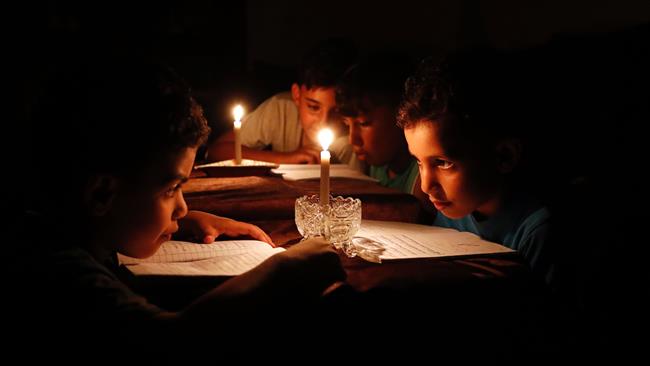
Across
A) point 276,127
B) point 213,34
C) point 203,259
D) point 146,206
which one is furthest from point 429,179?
point 213,34

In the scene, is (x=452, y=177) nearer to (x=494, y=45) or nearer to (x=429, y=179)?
(x=429, y=179)

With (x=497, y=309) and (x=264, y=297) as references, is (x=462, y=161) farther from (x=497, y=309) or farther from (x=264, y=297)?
(x=264, y=297)

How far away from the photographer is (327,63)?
107 inches

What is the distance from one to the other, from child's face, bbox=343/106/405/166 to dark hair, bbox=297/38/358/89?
1.82 feet

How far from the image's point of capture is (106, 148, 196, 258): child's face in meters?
1.05

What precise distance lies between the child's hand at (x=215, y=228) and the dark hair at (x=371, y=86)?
93cm

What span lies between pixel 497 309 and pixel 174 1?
514 centimetres

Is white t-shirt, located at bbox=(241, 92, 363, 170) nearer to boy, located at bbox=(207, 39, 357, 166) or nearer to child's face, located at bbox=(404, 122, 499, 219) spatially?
boy, located at bbox=(207, 39, 357, 166)

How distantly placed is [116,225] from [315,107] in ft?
6.07

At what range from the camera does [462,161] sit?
1381mm

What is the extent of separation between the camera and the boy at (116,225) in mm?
833

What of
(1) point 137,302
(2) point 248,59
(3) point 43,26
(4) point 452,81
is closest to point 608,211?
(4) point 452,81

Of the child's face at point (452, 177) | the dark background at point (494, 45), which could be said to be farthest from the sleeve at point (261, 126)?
the child's face at point (452, 177)

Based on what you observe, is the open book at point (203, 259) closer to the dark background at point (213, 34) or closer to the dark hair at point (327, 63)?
the dark hair at point (327, 63)
